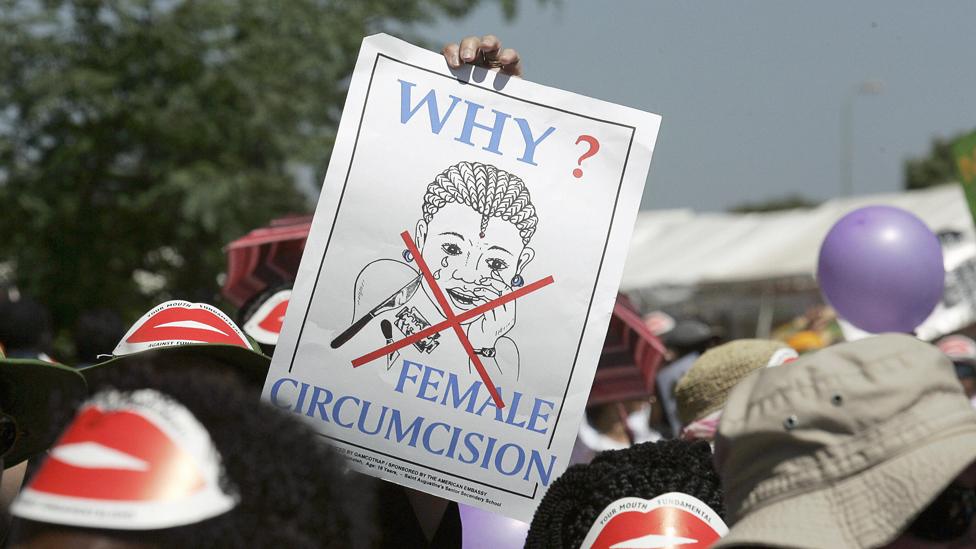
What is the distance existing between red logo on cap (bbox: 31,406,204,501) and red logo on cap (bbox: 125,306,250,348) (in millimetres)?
1488

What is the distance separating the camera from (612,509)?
231cm

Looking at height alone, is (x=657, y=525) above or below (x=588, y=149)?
below

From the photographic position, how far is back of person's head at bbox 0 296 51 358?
251 inches

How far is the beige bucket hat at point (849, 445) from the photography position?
157cm

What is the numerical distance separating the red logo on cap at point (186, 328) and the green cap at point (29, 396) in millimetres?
343

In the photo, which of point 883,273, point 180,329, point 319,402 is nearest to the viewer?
point 319,402

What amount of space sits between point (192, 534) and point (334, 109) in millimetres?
12401

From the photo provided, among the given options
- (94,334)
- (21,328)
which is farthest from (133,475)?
(94,334)

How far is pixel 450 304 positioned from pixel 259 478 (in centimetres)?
102

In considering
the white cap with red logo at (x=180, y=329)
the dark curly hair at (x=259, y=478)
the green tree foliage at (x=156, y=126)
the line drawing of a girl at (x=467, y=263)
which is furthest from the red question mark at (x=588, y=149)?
the green tree foliage at (x=156, y=126)

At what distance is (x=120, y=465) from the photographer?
1396 millimetres

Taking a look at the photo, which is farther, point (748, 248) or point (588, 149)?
point (748, 248)

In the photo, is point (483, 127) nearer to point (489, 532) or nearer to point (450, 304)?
point (450, 304)

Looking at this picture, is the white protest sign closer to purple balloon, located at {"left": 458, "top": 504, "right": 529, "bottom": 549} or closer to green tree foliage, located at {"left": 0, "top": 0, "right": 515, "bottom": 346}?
purple balloon, located at {"left": 458, "top": 504, "right": 529, "bottom": 549}
